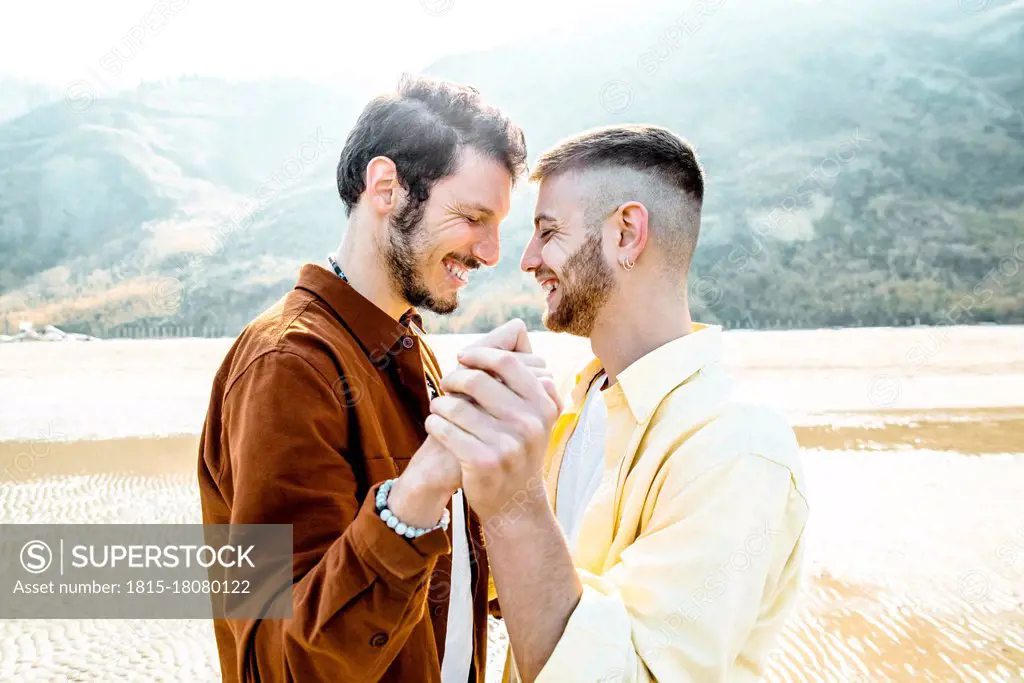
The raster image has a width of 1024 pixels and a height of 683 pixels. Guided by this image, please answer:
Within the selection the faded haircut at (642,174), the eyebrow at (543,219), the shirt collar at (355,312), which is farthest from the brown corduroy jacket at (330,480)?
the faded haircut at (642,174)

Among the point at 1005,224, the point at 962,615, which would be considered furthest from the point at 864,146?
the point at 962,615

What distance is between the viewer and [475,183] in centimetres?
257

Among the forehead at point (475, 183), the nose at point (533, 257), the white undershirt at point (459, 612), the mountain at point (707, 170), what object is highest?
the forehead at point (475, 183)

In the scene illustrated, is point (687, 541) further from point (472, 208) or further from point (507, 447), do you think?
point (472, 208)

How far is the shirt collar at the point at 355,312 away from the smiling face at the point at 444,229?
0.31 m

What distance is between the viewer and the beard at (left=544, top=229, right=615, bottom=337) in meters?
2.62

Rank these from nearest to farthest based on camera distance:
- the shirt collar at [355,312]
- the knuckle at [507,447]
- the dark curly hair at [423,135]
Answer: the knuckle at [507,447], the shirt collar at [355,312], the dark curly hair at [423,135]

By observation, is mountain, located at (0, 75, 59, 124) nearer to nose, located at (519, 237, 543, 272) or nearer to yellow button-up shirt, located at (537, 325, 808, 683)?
nose, located at (519, 237, 543, 272)

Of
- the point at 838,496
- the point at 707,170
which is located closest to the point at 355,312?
the point at 838,496

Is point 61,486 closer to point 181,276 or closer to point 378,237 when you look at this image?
point 378,237

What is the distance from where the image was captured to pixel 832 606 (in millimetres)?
7949

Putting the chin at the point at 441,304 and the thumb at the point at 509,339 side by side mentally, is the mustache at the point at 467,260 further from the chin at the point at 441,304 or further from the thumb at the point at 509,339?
the thumb at the point at 509,339

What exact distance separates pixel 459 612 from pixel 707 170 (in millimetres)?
73951

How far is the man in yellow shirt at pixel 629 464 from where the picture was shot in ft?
4.92
